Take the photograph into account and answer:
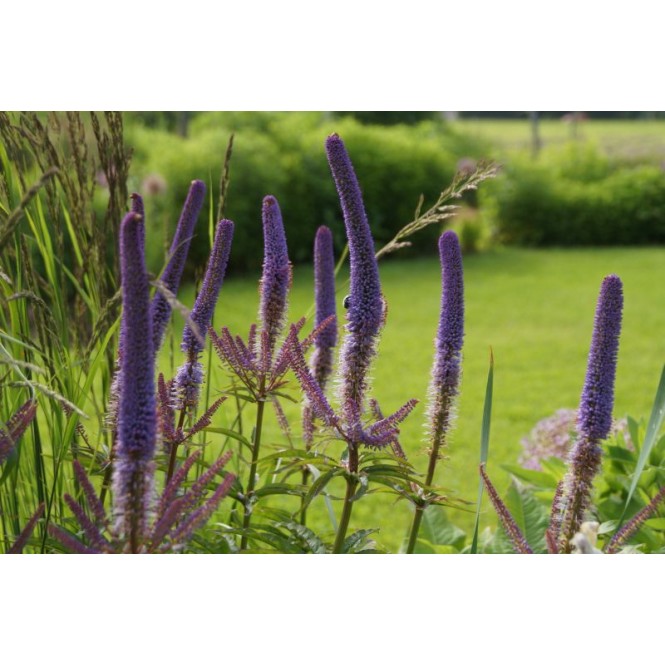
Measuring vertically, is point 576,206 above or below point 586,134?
below

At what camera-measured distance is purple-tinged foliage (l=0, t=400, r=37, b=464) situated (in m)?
1.24

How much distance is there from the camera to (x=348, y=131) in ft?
31.5

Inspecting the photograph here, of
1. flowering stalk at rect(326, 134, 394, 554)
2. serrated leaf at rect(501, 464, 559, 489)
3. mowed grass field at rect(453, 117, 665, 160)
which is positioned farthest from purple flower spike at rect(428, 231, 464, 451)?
mowed grass field at rect(453, 117, 665, 160)

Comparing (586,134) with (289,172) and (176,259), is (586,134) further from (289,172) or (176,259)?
(176,259)

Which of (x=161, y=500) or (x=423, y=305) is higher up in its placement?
(x=161, y=500)

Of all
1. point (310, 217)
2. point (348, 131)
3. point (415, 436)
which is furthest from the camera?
point (348, 131)

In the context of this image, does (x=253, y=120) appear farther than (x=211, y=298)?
Yes

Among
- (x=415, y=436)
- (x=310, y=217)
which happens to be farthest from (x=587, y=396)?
(x=310, y=217)

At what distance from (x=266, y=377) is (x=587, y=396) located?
0.53 metres

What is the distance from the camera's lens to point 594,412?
54.2 inches

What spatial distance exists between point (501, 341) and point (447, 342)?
18.0 ft

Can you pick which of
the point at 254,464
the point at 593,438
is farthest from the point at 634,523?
the point at 254,464

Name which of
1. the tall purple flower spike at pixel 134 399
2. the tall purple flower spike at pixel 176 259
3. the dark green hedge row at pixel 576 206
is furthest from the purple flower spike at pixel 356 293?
the dark green hedge row at pixel 576 206
